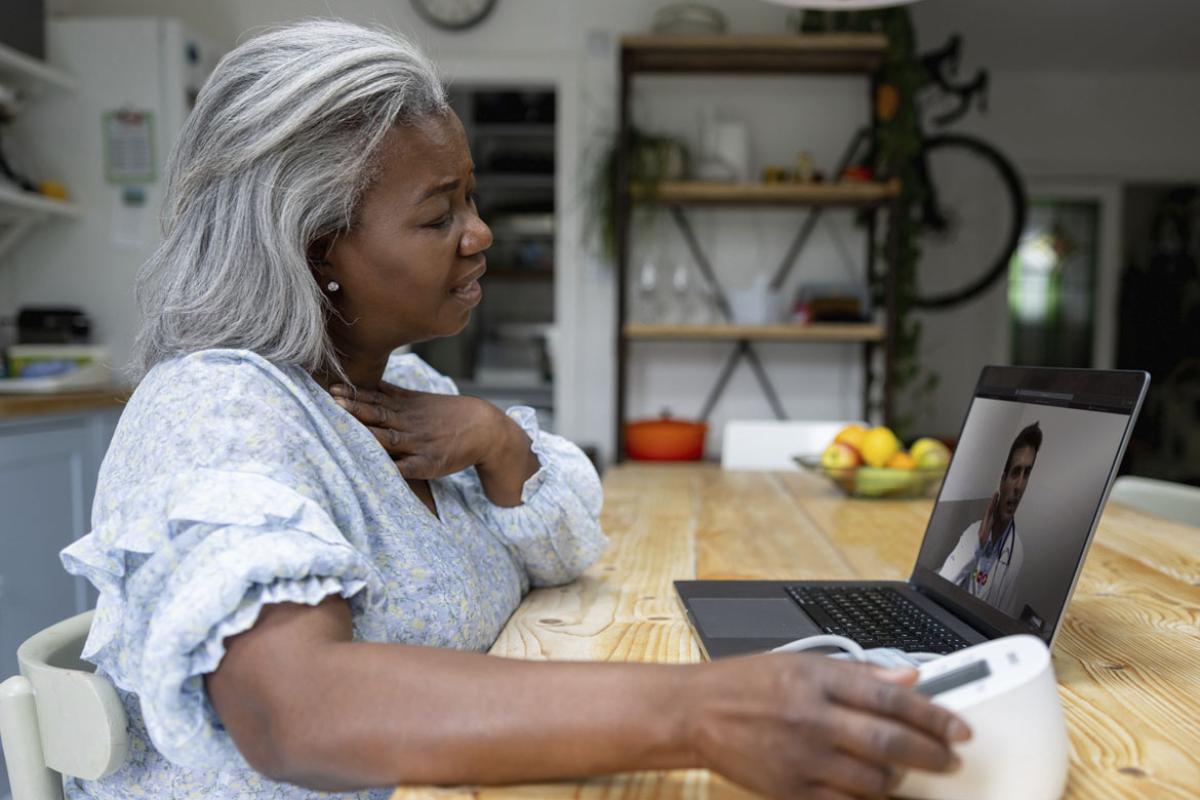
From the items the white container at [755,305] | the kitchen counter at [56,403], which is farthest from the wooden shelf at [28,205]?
the white container at [755,305]

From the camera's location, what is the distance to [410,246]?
2.65ft

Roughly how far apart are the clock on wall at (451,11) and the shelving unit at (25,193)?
53.0 inches

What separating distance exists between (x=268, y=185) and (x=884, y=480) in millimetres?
1280

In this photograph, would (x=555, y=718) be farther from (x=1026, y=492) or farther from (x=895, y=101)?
(x=895, y=101)

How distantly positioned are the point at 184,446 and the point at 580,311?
324 cm

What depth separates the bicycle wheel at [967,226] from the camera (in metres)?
4.75

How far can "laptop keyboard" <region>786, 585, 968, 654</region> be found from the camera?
0.77 m

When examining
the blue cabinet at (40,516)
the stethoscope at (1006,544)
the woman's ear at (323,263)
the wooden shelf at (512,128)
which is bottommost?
the blue cabinet at (40,516)

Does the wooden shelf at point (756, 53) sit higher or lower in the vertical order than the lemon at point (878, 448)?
higher

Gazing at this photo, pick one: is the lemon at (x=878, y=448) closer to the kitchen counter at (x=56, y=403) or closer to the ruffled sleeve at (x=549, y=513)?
the ruffled sleeve at (x=549, y=513)

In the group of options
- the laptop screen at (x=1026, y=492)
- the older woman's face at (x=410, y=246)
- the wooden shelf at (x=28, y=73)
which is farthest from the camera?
the wooden shelf at (x=28, y=73)

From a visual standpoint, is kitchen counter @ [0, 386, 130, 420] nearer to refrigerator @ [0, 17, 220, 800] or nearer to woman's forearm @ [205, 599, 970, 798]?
refrigerator @ [0, 17, 220, 800]

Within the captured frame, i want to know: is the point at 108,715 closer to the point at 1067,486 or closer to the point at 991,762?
the point at 991,762

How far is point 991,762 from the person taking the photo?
1.62ft
